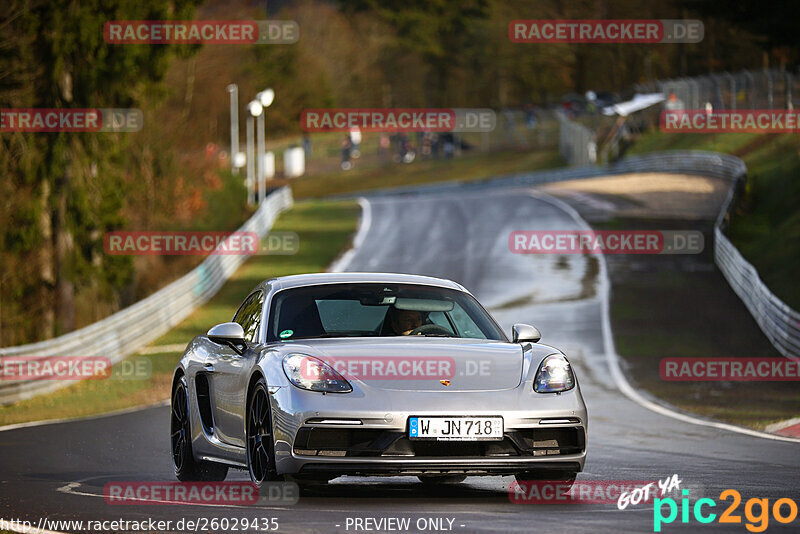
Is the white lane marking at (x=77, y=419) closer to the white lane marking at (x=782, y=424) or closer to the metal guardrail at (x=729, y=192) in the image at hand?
the white lane marking at (x=782, y=424)

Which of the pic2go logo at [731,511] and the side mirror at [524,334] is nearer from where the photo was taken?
the pic2go logo at [731,511]

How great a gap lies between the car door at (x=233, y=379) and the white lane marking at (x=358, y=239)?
102 ft

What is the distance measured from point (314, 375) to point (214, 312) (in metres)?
31.3

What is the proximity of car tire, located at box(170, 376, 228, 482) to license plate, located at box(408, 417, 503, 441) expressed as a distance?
2.37m

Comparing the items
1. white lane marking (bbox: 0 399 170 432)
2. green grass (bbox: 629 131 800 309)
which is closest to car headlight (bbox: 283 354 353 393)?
white lane marking (bbox: 0 399 170 432)

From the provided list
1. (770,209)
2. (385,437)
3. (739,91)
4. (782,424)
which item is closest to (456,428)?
(385,437)

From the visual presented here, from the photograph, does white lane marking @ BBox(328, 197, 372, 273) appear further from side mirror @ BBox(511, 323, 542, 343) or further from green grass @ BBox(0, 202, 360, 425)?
side mirror @ BBox(511, 323, 542, 343)

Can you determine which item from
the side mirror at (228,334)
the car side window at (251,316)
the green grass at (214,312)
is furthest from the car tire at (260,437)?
the green grass at (214,312)

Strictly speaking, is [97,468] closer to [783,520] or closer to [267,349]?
[267,349]

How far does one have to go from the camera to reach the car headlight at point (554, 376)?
31.1 ft

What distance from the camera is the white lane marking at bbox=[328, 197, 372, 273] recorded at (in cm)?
4585

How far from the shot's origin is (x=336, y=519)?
8492 mm

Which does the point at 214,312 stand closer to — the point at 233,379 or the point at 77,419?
the point at 77,419

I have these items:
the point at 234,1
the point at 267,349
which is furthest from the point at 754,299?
the point at 234,1
